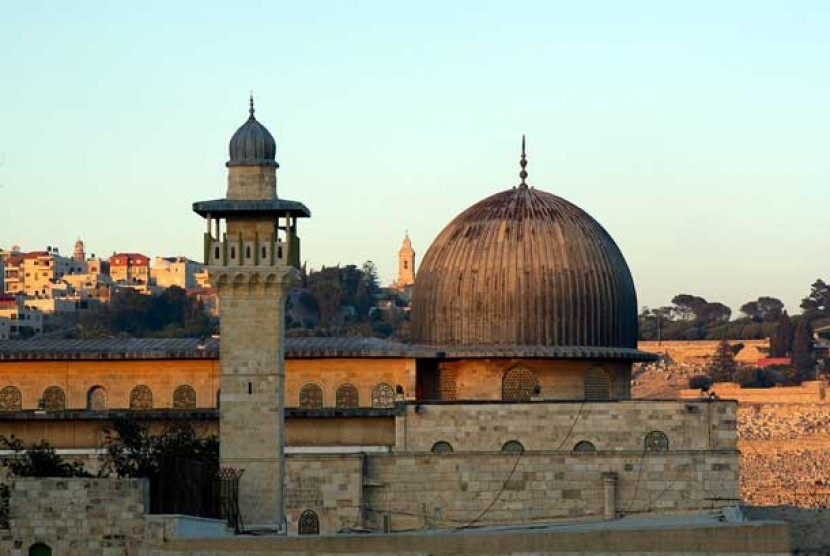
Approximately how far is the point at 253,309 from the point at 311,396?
9591mm

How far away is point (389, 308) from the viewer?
7835 inches

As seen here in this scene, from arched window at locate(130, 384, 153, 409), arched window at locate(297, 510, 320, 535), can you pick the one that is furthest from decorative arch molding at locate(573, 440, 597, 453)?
arched window at locate(130, 384, 153, 409)

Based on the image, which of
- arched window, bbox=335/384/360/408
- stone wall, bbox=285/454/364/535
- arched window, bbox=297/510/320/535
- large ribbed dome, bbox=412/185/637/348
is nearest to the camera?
arched window, bbox=297/510/320/535

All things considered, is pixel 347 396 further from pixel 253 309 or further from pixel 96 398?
pixel 253 309

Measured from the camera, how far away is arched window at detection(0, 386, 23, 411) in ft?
193

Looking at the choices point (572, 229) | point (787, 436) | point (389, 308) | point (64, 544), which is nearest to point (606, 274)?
point (572, 229)

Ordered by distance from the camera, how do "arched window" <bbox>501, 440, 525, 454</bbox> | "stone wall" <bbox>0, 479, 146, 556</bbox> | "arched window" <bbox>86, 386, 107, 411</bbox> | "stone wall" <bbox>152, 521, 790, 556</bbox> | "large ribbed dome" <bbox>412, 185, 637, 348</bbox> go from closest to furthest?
"stone wall" <bbox>152, 521, 790, 556</bbox> < "stone wall" <bbox>0, 479, 146, 556</bbox> < "arched window" <bbox>501, 440, 525, 454</bbox> < "large ribbed dome" <bbox>412, 185, 637, 348</bbox> < "arched window" <bbox>86, 386, 107, 411</bbox>

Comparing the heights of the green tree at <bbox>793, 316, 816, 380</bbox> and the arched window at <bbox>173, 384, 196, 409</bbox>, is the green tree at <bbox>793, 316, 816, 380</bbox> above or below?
above

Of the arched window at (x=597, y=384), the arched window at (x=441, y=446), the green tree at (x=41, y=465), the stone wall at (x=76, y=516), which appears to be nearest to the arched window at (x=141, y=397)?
the green tree at (x=41, y=465)

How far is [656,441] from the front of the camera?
55062mm

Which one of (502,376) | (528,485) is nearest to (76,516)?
(528,485)

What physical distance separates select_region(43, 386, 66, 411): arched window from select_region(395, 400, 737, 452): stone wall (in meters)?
8.81

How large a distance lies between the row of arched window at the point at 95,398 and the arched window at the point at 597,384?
9.31 metres

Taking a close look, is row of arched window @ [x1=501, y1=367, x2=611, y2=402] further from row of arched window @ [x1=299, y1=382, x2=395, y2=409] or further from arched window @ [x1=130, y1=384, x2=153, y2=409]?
arched window @ [x1=130, y1=384, x2=153, y2=409]
